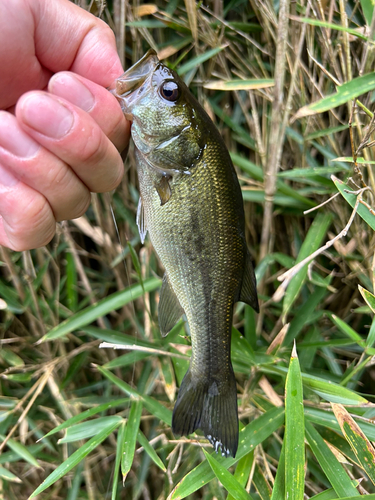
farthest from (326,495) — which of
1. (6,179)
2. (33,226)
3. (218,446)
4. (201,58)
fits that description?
(201,58)

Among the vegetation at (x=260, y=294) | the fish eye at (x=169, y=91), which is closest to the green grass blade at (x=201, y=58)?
the vegetation at (x=260, y=294)

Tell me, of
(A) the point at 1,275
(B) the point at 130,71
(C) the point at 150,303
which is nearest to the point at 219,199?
(B) the point at 130,71

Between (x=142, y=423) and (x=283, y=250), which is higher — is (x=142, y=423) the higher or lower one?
the lower one

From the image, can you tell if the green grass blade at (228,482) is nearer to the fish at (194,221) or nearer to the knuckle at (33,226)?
the fish at (194,221)

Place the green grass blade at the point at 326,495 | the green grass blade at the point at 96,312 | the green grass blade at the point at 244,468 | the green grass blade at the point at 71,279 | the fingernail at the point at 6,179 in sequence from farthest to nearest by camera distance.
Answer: the green grass blade at the point at 71,279, the green grass blade at the point at 96,312, the green grass blade at the point at 244,468, the green grass blade at the point at 326,495, the fingernail at the point at 6,179

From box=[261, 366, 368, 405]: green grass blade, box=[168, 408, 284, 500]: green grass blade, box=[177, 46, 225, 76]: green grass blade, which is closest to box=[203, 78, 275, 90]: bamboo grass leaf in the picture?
box=[177, 46, 225, 76]: green grass blade

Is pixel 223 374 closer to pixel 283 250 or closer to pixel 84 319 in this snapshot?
pixel 84 319
